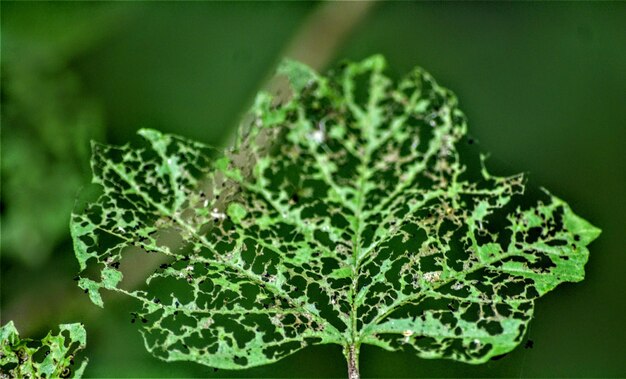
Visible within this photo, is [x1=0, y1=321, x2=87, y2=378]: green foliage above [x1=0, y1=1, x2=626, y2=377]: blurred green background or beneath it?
beneath

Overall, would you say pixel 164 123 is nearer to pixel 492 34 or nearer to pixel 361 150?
pixel 492 34

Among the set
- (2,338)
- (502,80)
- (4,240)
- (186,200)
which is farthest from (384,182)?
(502,80)

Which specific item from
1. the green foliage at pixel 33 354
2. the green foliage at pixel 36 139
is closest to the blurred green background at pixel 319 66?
the green foliage at pixel 36 139

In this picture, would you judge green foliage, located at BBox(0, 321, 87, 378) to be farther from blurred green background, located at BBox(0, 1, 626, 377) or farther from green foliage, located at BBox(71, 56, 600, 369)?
blurred green background, located at BBox(0, 1, 626, 377)

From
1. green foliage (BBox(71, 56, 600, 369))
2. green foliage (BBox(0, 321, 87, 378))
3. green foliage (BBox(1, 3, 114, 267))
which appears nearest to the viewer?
green foliage (BBox(71, 56, 600, 369))

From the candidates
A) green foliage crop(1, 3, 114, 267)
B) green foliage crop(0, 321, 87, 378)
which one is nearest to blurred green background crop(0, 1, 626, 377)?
green foliage crop(1, 3, 114, 267)

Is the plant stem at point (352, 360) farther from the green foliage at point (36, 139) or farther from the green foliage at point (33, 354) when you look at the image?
the green foliage at point (36, 139)

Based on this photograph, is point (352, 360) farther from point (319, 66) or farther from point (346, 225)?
point (319, 66)
